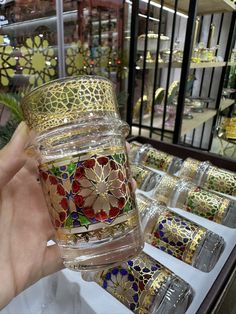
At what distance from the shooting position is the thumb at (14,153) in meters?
0.28

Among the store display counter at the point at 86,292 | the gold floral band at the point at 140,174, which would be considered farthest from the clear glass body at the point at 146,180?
the store display counter at the point at 86,292

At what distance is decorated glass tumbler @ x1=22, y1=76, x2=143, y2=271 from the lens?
233mm

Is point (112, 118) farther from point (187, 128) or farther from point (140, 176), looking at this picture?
point (187, 128)

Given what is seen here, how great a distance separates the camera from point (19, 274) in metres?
0.31

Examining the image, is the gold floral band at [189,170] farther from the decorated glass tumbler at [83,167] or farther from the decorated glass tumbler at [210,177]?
the decorated glass tumbler at [83,167]

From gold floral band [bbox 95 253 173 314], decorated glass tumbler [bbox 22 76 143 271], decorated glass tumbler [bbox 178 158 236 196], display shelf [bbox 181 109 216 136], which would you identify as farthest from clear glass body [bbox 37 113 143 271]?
display shelf [bbox 181 109 216 136]

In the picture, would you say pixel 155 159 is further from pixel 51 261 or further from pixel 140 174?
pixel 51 261

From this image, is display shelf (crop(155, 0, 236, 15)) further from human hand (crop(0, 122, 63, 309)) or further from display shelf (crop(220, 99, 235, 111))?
human hand (crop(0, 122, 63, 309))

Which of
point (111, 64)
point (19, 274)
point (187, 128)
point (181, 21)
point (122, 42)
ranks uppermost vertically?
point (181, 21)

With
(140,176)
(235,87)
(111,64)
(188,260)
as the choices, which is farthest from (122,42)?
(188,260)

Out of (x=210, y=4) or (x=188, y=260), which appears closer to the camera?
(x=188, y=260)

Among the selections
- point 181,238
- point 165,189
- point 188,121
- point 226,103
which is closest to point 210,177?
point 165,189

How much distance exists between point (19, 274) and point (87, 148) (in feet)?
0.62

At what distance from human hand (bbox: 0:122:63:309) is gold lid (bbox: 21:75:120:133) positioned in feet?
0.15
